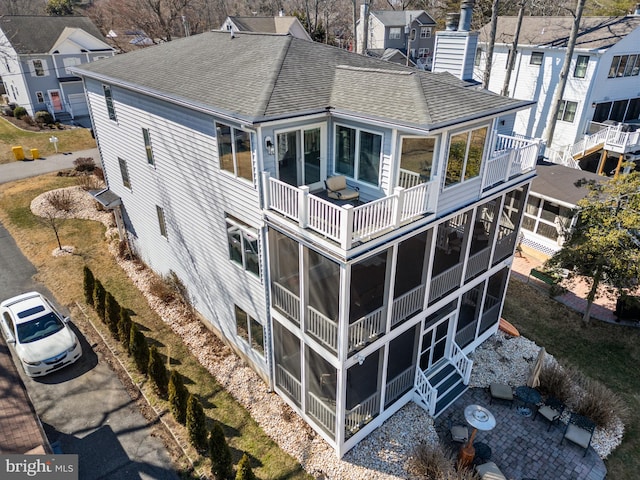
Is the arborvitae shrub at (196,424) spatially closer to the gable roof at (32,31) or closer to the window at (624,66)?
the window at (624,66)

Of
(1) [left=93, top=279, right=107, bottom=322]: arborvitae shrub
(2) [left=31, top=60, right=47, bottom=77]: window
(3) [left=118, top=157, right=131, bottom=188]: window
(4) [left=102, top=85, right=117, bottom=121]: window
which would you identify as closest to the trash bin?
(2) [left=31, top=60, right=47, bottom=77]: window

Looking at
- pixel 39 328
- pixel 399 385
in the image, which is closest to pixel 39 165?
pixel 39 328

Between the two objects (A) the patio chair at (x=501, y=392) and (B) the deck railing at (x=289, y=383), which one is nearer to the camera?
(B) the deck railing at (x=289, y=383)

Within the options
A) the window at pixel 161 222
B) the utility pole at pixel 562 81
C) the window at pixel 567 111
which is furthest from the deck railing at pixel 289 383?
the window at pixel 567 111

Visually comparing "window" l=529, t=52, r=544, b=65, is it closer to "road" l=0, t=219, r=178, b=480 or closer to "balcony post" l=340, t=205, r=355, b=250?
"balcony post" l=340, t=205, r=355, b=250

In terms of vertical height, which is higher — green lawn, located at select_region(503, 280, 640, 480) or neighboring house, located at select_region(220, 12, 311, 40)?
neighboring house, located at select_region(220, 12, 311, 40)

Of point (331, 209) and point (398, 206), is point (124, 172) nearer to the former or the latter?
point (331, 209)
